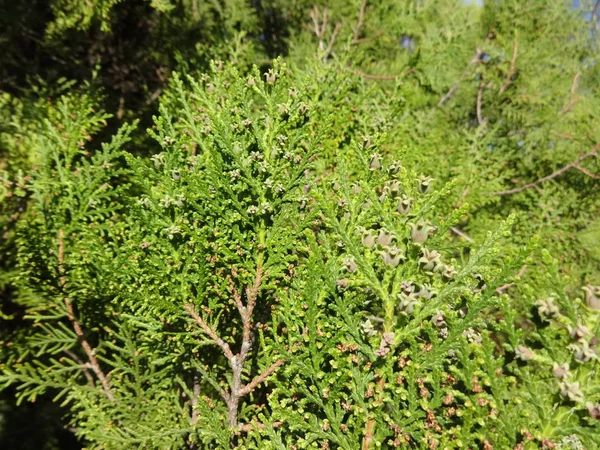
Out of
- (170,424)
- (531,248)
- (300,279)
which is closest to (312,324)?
(300,279)

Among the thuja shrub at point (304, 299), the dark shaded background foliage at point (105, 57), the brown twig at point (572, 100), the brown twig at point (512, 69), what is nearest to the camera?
the thuja shrub at point (304, 299)

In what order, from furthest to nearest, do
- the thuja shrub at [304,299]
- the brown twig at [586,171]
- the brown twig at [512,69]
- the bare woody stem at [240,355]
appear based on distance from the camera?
1. the brown twig at [512,69]
2. the brown twig at [586,171]
3. the bare woody stem at [240,355]
4. the thuja shrub at [304,299]

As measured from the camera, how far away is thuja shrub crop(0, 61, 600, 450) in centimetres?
197

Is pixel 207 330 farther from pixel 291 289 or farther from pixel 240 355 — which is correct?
pixel 291 289

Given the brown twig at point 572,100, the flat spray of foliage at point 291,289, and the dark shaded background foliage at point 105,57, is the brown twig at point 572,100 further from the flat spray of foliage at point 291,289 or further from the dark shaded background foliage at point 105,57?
the dark shaded background foliage at point 105,57

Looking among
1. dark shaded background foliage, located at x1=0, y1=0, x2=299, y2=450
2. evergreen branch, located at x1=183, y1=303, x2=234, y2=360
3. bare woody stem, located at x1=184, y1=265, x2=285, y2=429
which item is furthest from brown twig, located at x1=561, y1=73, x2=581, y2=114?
evergreen branch, located at x1=183, y1=303, x2=234, y2=360

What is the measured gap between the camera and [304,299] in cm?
266

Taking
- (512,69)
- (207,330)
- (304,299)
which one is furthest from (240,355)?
(512,69)

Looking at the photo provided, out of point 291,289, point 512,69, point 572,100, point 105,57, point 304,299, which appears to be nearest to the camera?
point 304,299

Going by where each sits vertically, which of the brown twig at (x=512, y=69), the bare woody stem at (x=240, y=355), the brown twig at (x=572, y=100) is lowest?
the bare woody stem at (x=240, y=355)

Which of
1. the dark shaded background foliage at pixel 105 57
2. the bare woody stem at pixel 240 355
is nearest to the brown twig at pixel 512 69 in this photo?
the dark shaded background foliage at pixel 105 57

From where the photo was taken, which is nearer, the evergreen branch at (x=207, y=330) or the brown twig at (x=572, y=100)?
the evergreen branch at (x=207, y=330)

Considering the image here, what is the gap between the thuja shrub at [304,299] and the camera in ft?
6.47

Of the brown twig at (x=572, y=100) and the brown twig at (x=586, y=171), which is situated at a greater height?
the brown twig at (x=572, y=100)
